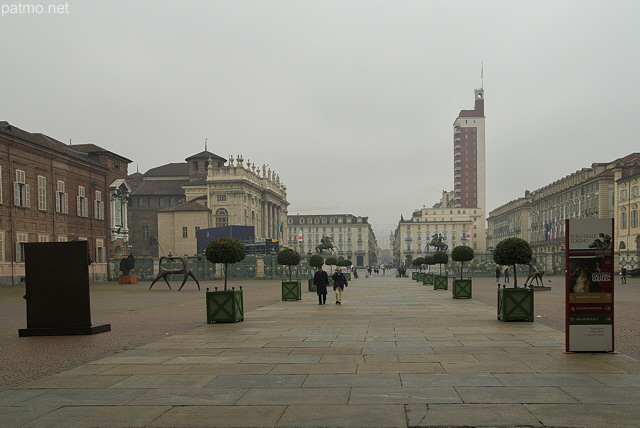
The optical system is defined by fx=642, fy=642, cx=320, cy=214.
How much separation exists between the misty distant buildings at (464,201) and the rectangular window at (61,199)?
4721 inches

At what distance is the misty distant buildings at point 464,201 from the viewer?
167 meters

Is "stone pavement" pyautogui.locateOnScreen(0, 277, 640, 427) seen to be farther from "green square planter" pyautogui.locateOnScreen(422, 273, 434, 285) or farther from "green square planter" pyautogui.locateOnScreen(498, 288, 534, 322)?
"green square planter" pyautogui.locateOnScreen(422, 273, 434, 285)

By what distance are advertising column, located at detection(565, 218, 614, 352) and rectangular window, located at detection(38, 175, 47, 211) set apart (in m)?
45.9

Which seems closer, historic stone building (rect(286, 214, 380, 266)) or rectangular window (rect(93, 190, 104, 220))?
rectangular window (rect(93, 190, 104, 220))

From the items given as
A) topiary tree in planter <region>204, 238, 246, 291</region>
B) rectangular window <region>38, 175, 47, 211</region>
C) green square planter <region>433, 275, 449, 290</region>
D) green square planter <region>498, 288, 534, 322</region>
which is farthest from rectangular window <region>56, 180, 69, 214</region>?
green square planter <region>498, 288, 534, 322</region>

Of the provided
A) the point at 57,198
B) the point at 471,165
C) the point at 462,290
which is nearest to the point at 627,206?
the point at 462,290

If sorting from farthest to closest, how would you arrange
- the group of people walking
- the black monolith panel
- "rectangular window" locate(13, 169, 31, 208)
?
"rectangular window" locate(13, 169, 31, 208), the group of people walking, the black monolith panel

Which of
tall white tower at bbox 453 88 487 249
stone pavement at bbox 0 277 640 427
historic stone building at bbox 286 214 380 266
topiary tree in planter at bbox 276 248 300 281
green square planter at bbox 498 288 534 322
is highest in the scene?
tall white tower at bbox 453 88 487 249

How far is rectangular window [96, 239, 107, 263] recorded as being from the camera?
197 ft

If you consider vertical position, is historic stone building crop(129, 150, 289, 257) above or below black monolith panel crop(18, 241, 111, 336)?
above

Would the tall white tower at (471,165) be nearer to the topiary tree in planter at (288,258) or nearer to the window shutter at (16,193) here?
the window shutter at (16,193)

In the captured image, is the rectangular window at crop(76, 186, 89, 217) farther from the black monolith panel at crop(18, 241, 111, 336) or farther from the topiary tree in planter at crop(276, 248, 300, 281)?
the black monolith panel at crop(18, 241, 111, 336)

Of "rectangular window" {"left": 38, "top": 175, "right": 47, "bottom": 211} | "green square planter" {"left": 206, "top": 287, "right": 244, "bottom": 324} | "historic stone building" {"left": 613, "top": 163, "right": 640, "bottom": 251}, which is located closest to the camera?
"green square planter" {"left": 206, "top": 287, "right": 244, "bottom": 324}

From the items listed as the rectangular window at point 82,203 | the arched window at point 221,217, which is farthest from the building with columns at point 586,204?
the rectangular window at point 82,203
